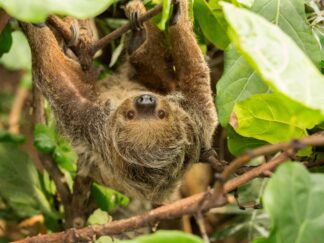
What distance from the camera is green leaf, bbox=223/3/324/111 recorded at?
3.77 feet

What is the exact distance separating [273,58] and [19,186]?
177 cm

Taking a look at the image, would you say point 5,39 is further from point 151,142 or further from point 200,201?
point 200,201

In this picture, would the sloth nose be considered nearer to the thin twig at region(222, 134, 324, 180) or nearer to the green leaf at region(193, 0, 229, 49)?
the green leaf at region(193, 0, 229, 49)

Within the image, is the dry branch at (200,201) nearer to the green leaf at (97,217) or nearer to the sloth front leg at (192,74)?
the green leaf at (97,217)

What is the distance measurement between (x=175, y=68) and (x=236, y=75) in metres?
0.92

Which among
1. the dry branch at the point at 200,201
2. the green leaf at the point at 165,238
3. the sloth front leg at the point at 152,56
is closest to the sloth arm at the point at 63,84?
the sloth front leg at the point at 152,56

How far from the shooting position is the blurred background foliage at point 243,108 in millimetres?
1156

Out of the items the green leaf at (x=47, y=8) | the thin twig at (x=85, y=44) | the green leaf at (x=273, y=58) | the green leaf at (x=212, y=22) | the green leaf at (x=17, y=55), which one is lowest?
the green leaf at (x=17, y=55)

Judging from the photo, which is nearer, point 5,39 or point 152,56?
point 5,39

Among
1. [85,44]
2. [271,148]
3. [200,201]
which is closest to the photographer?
[271,148]

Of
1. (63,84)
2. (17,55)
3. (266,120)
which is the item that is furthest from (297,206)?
(17,55)

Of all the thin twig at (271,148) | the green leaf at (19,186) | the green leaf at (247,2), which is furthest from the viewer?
the green leaf at (19,186)

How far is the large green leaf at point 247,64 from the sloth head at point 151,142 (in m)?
0.65

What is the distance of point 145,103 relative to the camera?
94.8 inches
